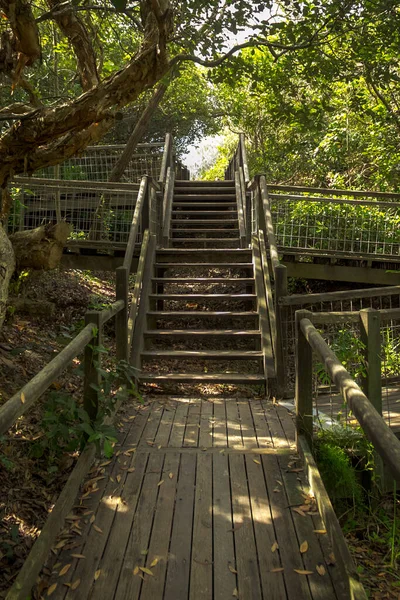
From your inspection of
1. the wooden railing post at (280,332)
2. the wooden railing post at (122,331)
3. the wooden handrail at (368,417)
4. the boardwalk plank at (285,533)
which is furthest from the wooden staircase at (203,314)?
the wooden handrail at (368,417)

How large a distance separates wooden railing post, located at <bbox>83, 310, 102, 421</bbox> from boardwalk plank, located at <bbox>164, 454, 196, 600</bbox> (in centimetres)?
75

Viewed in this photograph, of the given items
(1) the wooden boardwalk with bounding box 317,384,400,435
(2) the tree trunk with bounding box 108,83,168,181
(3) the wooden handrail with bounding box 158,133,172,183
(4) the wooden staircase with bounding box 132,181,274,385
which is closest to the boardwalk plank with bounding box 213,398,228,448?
(4) the wooden staircase with bounding box 132,181,274,385

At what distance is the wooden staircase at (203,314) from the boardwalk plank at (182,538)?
2306 mm

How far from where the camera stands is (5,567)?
282 cm

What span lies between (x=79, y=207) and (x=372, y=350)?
23.1 feet

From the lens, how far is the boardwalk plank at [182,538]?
243 cm

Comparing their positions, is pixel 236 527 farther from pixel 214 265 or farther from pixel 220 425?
pixel 214 265

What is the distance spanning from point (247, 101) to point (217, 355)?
45.9 ft

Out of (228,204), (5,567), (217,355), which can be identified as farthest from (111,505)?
(228,204)

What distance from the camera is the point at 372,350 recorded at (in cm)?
394

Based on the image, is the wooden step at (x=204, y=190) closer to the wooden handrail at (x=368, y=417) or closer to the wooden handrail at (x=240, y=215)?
the wooden handrail at (x=240, y=215)

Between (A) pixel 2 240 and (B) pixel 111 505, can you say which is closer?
(B) pixel 111 505

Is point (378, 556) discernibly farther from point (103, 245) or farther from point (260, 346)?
point (103, 245)

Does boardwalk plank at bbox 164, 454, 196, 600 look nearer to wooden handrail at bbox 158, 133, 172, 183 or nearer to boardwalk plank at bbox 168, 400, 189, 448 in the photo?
boardwalk plank at bbox 168, 400, 189, 448
